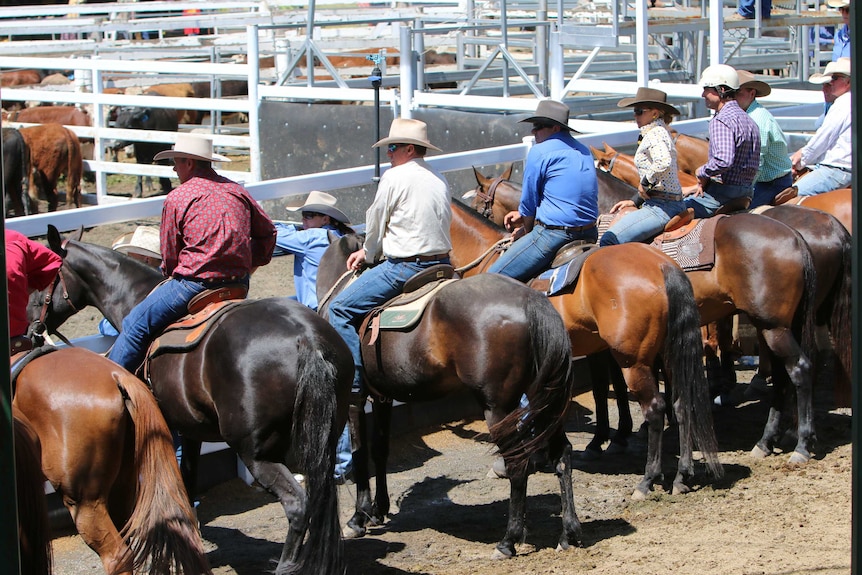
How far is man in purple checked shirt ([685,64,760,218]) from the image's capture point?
848cm

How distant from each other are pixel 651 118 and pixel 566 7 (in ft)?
48.3

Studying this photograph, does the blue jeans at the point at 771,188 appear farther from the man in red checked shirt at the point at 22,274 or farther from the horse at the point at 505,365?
the man in red checked shirt at the point at 22,274

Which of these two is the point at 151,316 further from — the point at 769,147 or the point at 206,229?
the point at 769,147

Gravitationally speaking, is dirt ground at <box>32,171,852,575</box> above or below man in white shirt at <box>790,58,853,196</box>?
below

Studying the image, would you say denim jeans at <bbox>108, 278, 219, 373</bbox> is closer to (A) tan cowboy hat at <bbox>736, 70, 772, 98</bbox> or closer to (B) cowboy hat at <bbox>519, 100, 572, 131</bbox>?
(B) cowboy hat at <bbox>519, 100, 572, 131</bbox>

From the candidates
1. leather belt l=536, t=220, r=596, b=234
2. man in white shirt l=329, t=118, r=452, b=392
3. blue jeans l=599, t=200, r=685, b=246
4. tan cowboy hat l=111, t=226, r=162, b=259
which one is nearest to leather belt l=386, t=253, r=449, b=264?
man in white shirt l=329, t=118, r=452, b=392

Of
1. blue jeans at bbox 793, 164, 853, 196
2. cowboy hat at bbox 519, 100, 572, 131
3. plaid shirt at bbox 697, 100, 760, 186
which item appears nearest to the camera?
cowboy hat at bbox 519, 100, 572, 131

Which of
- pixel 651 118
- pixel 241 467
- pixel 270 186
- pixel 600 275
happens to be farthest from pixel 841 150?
pixel 241 467

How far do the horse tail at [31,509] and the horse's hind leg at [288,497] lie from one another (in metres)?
1.38

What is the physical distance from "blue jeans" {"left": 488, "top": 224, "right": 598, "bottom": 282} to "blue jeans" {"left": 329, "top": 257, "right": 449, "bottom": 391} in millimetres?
1053

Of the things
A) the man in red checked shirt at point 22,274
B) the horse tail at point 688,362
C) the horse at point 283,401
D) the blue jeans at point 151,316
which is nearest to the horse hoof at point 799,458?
the horse tail at point 688,362

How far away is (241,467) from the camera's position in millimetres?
7824

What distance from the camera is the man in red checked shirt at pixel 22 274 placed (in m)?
5.68

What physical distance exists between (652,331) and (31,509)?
166 inches
